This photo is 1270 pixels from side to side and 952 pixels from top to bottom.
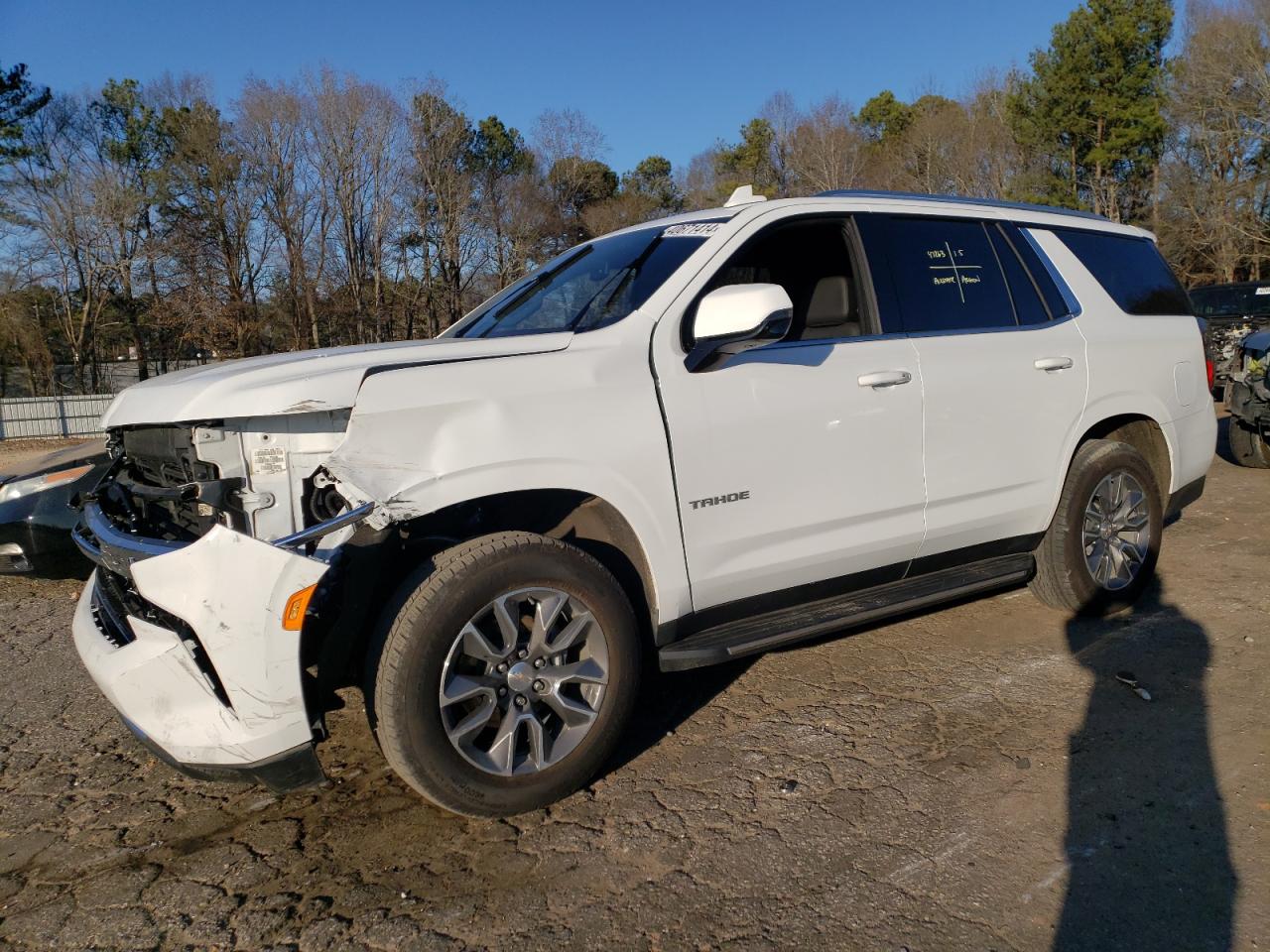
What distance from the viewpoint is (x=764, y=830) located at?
9.12ft

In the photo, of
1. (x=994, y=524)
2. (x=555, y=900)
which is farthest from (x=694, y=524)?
(x=994, y=524)

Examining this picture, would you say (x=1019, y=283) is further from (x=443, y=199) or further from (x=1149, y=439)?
(x=443, y=199)

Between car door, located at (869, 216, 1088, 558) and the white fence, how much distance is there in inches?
926

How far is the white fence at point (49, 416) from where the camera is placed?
22.4m

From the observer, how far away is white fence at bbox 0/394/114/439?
2244 centimetres

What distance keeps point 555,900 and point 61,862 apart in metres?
1.60

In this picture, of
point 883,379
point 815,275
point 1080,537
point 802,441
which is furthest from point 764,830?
point 1080,537

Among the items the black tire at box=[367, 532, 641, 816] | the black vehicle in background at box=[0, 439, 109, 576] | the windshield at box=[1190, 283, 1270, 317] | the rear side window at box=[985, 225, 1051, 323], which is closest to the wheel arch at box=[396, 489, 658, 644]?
the black tire at box=[367, 532, 641, 816]

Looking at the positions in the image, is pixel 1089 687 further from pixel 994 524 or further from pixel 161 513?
pixel 161 513

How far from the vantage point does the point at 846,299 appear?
3801 millimetres

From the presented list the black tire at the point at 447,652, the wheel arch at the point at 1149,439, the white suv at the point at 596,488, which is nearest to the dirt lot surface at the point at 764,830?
Result: the black tire at the point at 447,652

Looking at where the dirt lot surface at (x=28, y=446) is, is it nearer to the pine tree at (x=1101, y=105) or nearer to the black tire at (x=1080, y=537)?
the black tire at (x=1080, y=537)

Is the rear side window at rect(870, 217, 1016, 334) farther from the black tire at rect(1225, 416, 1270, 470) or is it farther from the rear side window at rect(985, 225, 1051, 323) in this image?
the black tire at rect(1225, 416, 1270, 470)

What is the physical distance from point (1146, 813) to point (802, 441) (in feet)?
5.29
